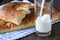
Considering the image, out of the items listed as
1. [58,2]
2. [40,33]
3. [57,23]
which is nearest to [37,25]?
[40,33]

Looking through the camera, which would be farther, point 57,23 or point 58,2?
point 58,2

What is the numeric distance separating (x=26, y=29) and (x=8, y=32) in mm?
80

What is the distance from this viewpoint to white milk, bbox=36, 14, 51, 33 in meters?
0.68

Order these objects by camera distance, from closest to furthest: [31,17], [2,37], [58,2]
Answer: [2,37], [31,17], [58,2]

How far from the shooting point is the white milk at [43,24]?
0.68 m

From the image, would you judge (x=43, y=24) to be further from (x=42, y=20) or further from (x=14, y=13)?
(x=14, y=13)

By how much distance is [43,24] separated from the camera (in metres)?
0.68

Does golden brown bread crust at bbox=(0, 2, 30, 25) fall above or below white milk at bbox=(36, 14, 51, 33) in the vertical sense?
above

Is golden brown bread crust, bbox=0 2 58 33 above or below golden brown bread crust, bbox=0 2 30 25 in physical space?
below

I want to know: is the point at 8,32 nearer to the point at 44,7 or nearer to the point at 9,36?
the point at 9,36

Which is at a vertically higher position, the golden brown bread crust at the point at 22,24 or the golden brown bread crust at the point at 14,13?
the golden brown bread crust at the point at 14,13

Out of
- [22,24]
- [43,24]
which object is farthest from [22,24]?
[43,24]

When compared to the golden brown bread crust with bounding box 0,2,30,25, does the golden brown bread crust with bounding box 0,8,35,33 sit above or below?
below

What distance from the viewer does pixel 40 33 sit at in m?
0.67
